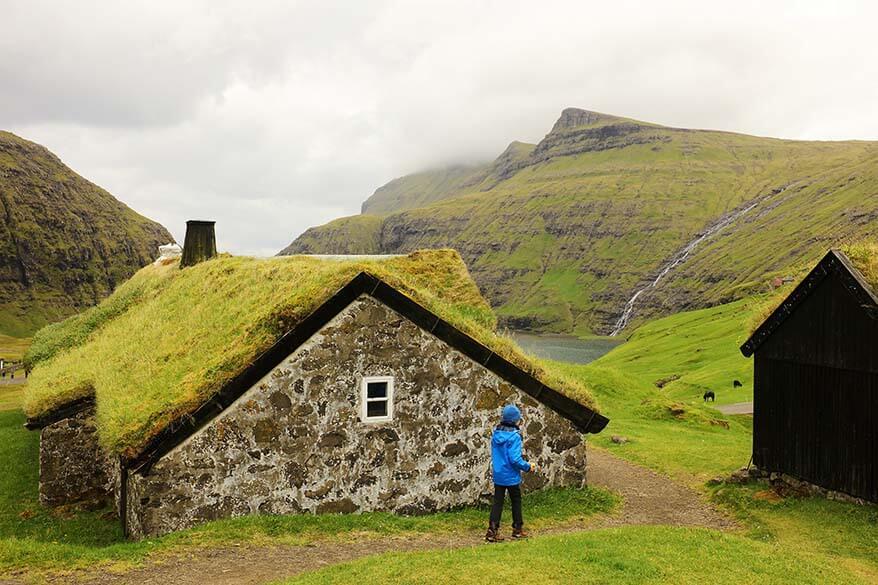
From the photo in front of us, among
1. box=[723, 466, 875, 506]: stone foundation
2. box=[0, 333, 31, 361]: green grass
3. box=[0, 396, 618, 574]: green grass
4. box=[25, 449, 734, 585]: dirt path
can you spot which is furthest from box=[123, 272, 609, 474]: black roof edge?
box=[0, 333, 31, 361]: green grass

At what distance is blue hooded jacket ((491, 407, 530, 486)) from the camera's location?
Result: 12.9 meters

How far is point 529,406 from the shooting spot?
16766mm

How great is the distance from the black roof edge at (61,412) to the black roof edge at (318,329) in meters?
5.45

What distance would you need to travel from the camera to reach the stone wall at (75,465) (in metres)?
17.8

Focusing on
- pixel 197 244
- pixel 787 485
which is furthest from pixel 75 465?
pixel 787 485

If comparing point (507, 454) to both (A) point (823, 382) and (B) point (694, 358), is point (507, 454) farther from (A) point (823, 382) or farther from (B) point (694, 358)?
(B) point (694, 358)

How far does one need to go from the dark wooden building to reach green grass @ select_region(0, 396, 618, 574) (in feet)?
17.3

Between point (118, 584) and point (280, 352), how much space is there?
529 centimetres

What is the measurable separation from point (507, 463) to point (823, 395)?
961cm

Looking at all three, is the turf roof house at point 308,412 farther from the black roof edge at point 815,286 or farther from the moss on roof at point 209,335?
the black roof edge at point 815,286

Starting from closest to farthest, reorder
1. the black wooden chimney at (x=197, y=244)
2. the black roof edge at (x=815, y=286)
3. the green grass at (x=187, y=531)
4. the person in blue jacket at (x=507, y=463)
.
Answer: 1. the green grass at (x=187, y=531)
2. the person in blue jacket at (x=507, y=463)
3. the black roof edge at (x=815, y=286)
4. the black wooden chimney at (x=197, y=244)

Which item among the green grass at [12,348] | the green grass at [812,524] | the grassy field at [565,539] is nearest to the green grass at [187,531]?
the grassy field at [565,539]

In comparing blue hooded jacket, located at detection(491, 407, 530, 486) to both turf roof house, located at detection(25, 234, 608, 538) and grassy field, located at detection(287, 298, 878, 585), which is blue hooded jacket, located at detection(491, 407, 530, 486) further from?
turf roof house, located at detection(25, 234, 608, 538)

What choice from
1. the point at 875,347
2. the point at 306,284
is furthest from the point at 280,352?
the point at 875,347
